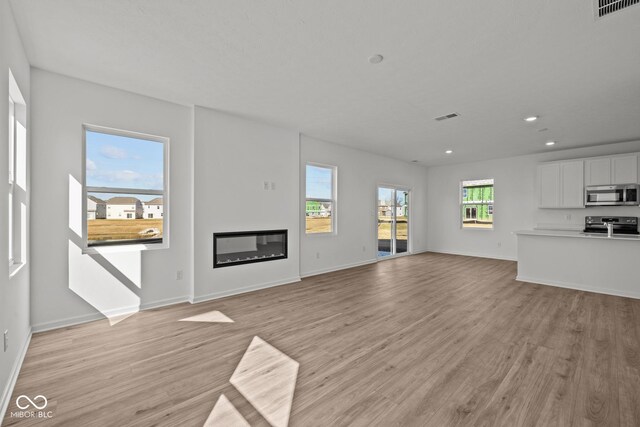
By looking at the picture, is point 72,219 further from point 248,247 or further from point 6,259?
point 248,247

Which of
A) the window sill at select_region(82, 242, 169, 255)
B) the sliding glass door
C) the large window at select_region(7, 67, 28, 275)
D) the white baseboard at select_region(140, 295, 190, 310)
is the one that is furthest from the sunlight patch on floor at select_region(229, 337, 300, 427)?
the sliding glass door

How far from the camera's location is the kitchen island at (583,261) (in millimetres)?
4473

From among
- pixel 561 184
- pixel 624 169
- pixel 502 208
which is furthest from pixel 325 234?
pixel 624 169

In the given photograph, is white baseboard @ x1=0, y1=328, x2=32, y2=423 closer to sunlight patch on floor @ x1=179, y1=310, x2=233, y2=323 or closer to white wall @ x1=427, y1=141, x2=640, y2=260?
sunlight patch on floor @ x1=179, y1=310, x2=233, y2=323

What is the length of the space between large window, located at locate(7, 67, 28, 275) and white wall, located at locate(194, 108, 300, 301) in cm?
172

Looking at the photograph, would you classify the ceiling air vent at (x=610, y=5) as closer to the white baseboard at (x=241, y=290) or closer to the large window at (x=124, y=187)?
the large window at (x=124, y=187)

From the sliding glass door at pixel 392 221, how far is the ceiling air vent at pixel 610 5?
556 cm

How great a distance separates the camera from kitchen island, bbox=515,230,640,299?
4.47 meters

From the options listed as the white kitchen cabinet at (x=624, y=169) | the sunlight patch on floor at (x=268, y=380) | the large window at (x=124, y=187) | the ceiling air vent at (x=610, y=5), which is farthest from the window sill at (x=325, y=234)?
the white kitchen cabinet at (x=624, y=169)

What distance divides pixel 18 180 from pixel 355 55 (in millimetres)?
3465

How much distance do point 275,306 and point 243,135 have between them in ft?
8.94

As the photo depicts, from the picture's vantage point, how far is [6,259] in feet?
6.64

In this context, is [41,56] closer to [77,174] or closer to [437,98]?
[77,174]

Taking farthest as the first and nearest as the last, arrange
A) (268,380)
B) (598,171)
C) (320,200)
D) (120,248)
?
1. (320,200)
2. (598,171)
3. (120,248)
4. (268,380)
